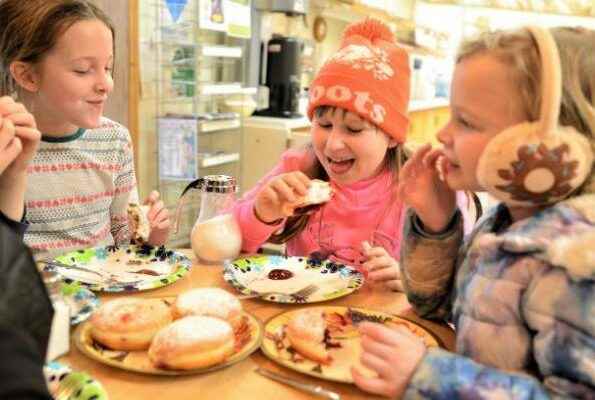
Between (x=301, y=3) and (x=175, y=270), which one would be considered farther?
(x=301, y=3)

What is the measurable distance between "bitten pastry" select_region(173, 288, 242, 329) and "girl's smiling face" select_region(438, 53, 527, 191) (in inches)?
15.5

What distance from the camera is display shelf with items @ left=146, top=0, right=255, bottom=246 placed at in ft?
9.98

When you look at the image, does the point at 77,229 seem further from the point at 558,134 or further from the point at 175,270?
the point at 558,134

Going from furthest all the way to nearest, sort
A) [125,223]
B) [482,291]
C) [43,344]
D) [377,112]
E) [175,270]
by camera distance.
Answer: [125,223] < [377,112] < [175,270] < [482,291] < [43,344]

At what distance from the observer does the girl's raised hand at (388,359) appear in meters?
0.69

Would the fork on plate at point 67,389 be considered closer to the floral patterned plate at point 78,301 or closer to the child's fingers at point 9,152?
the floral patterned plate at point 78,301

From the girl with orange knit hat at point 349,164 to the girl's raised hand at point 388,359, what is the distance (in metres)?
0.53

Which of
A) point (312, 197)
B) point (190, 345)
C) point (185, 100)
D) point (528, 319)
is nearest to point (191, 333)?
point (190, 345)

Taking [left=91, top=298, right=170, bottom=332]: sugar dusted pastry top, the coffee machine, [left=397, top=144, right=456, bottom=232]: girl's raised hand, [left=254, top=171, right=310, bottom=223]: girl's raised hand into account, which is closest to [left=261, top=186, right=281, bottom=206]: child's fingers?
[left=254, top=171, right=310, bottom=223]: girl's raised hand

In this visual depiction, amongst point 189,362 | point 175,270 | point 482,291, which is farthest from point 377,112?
point 189,362

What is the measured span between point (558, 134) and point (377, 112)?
75 centimetres

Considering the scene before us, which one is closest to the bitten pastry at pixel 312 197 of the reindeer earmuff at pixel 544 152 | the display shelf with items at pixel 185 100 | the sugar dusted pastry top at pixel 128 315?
the sugar dusted pastry top at pixel 128 315

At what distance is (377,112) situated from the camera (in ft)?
4.58

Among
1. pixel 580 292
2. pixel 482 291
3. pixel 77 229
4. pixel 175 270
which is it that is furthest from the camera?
pixel 77 229
